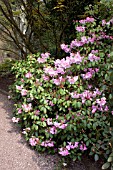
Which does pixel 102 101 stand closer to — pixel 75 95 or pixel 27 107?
pixel 75 95

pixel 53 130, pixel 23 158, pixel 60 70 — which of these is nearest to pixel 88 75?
pixel 60 70

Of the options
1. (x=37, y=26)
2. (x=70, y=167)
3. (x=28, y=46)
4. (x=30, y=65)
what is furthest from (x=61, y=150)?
(x=37, y=26)

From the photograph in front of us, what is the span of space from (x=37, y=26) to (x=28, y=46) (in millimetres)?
460

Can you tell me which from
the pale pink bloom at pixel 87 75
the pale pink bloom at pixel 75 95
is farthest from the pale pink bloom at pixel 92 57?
the pale pink bloom at pixel 75 95

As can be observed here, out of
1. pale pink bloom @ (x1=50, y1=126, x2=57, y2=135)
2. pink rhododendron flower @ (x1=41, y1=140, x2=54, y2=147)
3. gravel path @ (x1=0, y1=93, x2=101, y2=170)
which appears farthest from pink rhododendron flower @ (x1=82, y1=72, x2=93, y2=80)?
gravel path @ (x1=0, y1=93, x2=101, y2=170)

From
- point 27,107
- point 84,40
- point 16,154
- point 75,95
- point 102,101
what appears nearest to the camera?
point 102,101

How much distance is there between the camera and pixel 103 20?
10.4ft

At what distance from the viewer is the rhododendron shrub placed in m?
2.62

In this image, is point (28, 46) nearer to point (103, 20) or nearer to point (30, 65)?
point (30, 65)

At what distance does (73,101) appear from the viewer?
2721 millimetres

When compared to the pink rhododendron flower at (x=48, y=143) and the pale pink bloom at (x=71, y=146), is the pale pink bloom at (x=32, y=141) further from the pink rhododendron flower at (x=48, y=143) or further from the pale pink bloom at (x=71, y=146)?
the pale pink bloom at (x=71, y=146)

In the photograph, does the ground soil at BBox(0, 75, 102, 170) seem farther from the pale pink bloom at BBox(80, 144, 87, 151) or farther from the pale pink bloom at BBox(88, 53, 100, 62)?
the pale pink bloom at BBox(88, 53, 100, 62)

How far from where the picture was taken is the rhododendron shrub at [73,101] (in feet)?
8.58

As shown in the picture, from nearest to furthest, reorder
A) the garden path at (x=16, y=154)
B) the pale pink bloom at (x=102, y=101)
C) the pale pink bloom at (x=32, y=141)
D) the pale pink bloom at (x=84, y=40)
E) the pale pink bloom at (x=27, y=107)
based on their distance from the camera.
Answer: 1. the pale pink bloom at (x=102, y=101)
2. the garden path at (x=16, y=154)
3. the pale pink bloom at (x=32, y=141)
4. the pale pink bloom at (x=27, y=107)
5. the pale pink bloom at (x=84, y=40)
